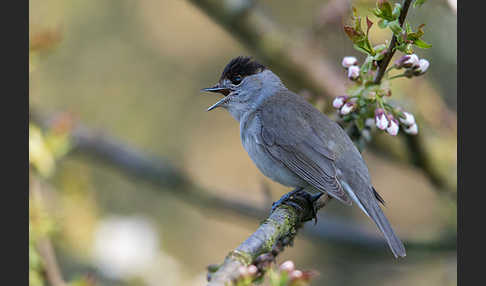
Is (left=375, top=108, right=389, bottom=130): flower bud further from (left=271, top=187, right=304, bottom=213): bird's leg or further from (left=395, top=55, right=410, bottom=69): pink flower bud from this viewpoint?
(left=271, top=187, right=304, bottom=213): bird's leg

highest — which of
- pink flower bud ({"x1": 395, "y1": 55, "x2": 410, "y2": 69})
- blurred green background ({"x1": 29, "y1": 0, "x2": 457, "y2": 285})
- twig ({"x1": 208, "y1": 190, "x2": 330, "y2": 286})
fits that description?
blurred green background ({"x1": 29, "y1": 0, "x2": 457, "y2": 285})

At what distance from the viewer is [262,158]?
4246 millimetres

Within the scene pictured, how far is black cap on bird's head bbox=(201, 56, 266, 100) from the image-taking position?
4691 millimetres

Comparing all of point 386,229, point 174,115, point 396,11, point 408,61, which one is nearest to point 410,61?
point 408,61

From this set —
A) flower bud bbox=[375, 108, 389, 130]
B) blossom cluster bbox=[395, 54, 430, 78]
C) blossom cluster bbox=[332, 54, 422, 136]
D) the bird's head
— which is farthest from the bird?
blossom cluster bbox=[395, 54, 430, 78]

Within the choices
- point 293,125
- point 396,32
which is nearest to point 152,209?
point 293,125

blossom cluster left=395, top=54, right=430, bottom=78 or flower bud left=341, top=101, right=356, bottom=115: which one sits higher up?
blossom cluster left=395, top=54, right=430, bottom=78

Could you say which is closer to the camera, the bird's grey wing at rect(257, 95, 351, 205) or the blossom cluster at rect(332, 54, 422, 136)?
the blossom cluster at rect(332, 54, 422, 136)

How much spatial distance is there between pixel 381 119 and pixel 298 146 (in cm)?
103

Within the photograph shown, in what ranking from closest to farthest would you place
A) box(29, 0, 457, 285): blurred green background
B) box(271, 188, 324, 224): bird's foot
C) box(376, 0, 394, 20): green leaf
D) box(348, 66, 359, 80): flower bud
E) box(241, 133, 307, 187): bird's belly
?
box(376, 0, 394, 20): green leaf → box(348, 66, 359, 80): flower bud → box(271, 188, 324, 224): bird's foot → box(241, 133, 307, 187): bird's belly → box(29, 0, 457, 285): blurred green background

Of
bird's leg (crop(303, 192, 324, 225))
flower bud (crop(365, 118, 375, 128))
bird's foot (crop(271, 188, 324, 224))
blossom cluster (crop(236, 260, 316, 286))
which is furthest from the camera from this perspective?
flower bud (crop(365, 118, 375, 128))

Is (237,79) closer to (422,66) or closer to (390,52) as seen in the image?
(422,66)

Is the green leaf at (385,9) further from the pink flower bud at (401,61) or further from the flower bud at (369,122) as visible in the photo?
the flower bud at (369,122)

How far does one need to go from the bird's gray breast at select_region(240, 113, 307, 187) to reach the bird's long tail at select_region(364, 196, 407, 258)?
0.51 meters
